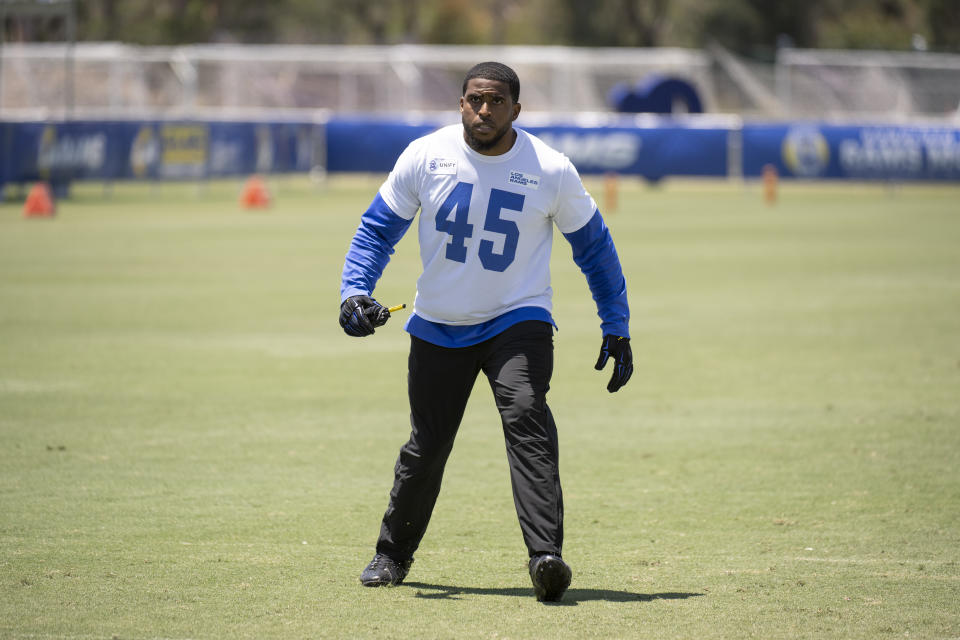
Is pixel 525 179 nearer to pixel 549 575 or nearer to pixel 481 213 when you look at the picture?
pixel 481 213

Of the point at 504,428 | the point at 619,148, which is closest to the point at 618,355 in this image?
the point at 504,428

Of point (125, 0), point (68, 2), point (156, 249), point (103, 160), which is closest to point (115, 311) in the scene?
point (156, 249)

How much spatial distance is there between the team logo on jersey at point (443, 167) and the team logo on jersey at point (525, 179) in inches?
9.2

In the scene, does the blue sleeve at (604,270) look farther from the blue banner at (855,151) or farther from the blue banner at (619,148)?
the blue banner at (855,151)

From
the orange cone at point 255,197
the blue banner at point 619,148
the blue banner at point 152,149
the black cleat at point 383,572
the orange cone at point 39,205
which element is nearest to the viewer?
the black cleat at point 383,572

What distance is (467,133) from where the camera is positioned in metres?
5.39

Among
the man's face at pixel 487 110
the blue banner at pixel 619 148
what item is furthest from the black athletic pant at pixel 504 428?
the blue banner at pixel 619 148

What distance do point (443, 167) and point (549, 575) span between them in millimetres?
1656

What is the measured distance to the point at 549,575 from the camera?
5191mm

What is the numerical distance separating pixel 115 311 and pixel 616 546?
30.5 ft

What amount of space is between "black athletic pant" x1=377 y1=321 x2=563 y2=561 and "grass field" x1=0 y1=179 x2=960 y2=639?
0.90ft

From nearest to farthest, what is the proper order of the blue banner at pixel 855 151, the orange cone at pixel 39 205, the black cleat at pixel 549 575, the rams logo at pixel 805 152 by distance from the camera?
the black cleat at pixel 549 575 < the orange cone at pixel 39 205 < the blue banner at pixel 855 151 < the rams logo at pixel 805 152

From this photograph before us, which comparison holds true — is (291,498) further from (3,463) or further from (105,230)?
(105,230)

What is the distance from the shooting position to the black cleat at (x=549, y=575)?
5184mm
